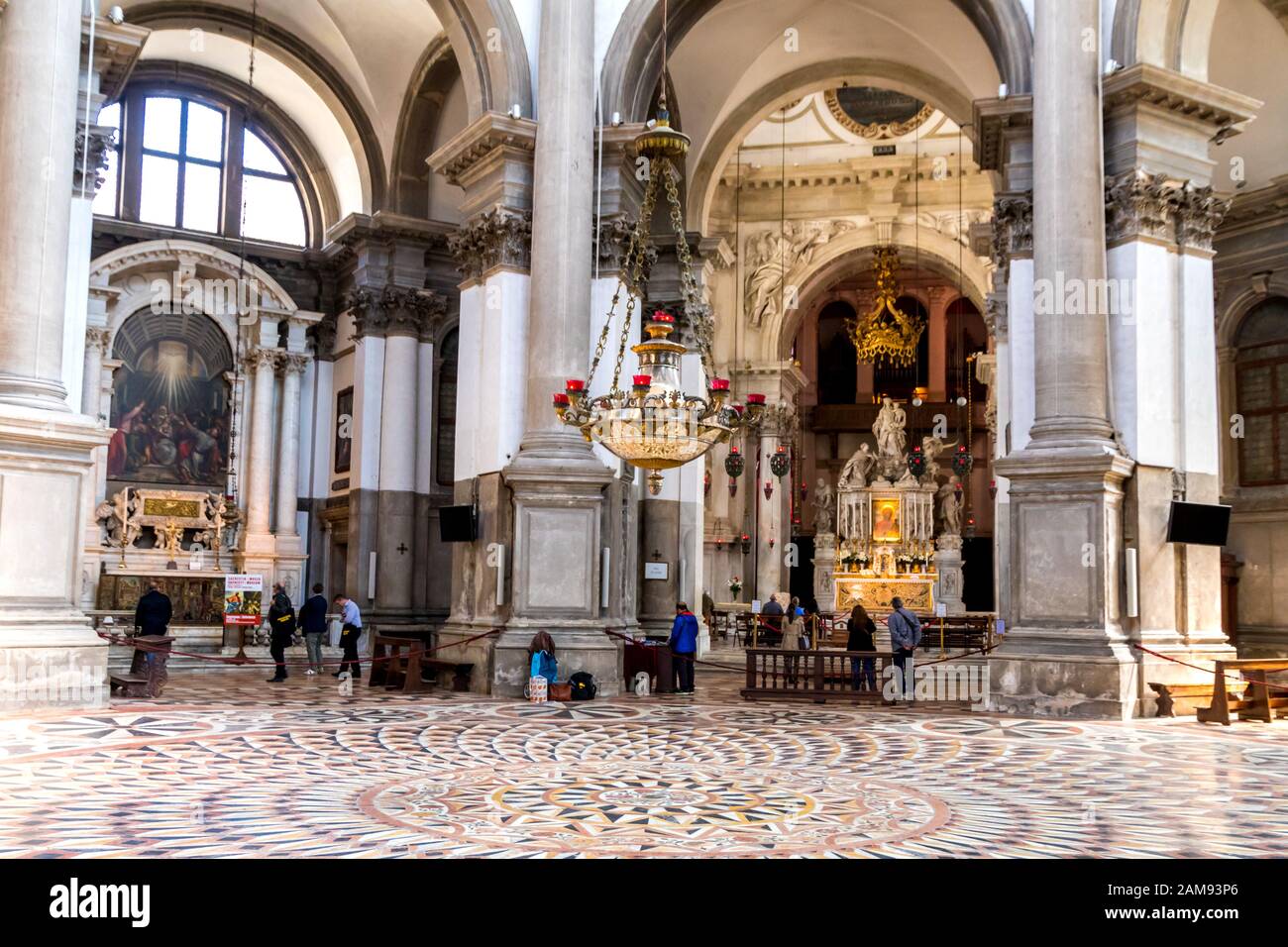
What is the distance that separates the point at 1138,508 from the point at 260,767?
9.30 m

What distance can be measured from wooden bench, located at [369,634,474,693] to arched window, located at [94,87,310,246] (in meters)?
10.5

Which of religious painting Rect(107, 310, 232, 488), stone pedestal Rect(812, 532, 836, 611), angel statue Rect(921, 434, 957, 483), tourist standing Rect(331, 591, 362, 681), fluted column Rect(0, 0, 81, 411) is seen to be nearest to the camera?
fluted column Rect(0, 0, 81, 411)

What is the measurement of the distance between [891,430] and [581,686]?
21.0 metres

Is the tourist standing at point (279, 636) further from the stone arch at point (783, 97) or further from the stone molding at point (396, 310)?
the stone arch at point (783, 97)

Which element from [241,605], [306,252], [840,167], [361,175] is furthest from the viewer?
[840,167]

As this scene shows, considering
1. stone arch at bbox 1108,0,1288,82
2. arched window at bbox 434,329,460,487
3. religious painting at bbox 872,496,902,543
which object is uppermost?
stone arch at bbox 1108,0,1288,82

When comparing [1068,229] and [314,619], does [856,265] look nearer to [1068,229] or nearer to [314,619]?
[1068,229]

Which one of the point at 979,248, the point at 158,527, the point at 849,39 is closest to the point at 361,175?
the point at 158,527

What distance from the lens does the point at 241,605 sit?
68.0 ft

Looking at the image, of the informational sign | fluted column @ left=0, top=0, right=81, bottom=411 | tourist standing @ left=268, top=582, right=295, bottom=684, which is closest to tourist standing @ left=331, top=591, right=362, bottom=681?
tourist standing @ left=268, top=582, right=295, bottom=684

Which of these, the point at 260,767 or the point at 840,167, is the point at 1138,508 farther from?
the point at 840,167

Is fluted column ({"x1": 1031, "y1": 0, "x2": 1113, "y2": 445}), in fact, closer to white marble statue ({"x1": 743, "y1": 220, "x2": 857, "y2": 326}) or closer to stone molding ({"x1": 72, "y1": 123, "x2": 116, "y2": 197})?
stone molding ({"x1": 72, "y1": 123, "x2": 116, "y2": 197})

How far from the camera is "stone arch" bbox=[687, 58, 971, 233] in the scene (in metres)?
21.2

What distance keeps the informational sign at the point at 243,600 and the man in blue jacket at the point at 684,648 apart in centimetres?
695
